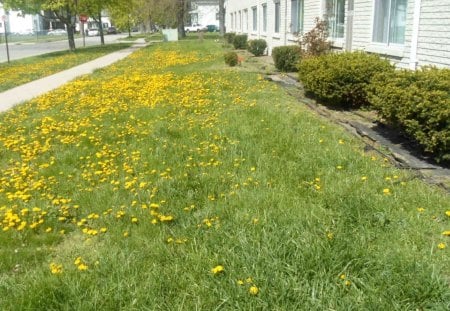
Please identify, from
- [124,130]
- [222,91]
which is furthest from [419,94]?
[222,91]

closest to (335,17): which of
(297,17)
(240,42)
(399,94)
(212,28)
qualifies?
(297,17)

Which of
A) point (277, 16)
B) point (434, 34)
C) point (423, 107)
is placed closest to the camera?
point (423, 107)

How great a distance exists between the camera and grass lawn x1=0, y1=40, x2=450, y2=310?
2.93 metres

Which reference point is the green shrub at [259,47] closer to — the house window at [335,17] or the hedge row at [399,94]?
the house window at [335,17]

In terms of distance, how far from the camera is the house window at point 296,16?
18522 mm

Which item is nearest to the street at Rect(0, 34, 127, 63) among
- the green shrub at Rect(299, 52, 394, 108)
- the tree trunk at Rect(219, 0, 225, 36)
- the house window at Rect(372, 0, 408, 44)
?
the tree trunk at Rect(219, 0, 225, 36)

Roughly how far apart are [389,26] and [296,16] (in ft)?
30.8

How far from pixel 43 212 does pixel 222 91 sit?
7.41 meters

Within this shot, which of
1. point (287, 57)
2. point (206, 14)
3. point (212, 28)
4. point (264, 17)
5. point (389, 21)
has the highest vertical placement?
point (206, 14)

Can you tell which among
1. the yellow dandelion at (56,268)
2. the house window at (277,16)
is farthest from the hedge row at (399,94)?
the house window at (277,16)

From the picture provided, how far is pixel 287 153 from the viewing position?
232 inches

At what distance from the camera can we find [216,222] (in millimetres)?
3947

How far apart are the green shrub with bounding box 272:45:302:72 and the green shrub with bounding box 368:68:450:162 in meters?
9.18

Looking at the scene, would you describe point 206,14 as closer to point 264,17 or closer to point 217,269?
point 264,17
